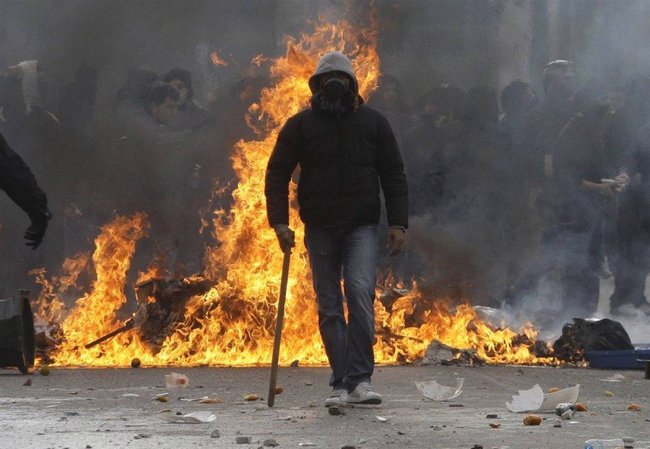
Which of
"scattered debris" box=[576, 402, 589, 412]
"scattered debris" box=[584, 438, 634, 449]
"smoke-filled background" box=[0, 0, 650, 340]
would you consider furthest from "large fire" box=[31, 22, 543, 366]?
"scattered debris" box=[584, 438, 634, 449]

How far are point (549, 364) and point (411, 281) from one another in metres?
2.69

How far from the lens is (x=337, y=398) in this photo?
297 inches

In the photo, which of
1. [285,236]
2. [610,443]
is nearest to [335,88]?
[285,236]

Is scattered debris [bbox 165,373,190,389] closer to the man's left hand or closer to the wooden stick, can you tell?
the wooden stick

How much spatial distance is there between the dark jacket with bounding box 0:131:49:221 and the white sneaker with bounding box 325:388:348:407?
1.89 metres

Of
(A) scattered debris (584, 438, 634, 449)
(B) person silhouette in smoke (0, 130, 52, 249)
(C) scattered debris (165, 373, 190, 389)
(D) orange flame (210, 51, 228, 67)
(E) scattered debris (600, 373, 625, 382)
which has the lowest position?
(A) scattered debris (584, 438, 634, 449)

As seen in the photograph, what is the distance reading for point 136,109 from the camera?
1723 cm

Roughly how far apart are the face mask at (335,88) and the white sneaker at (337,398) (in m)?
1.44

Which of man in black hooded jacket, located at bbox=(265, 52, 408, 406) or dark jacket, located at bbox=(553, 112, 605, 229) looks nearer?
man in black hooded jacket, located at bbox=(265, 52, 408, 406)

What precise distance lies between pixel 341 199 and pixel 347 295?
47cm

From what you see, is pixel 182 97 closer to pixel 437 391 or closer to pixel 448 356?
pixel 448 356

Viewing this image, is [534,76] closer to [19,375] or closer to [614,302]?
[614,302]

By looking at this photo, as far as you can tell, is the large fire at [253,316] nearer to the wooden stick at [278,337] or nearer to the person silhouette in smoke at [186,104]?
the wooden stick at [278,337]

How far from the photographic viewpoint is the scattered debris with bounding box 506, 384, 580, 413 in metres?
7.35
